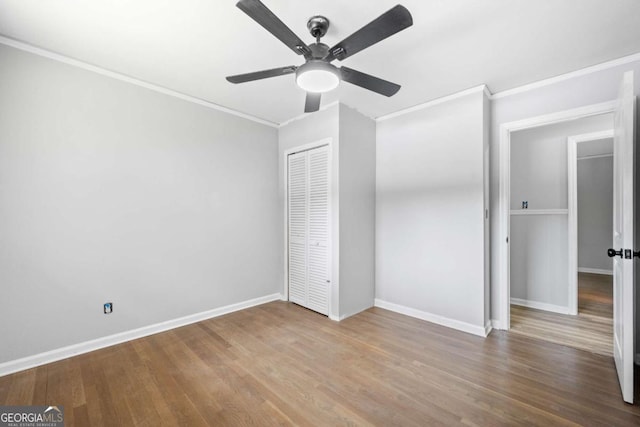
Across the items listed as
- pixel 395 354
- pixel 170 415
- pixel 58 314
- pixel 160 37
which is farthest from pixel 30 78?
pixel 395 354

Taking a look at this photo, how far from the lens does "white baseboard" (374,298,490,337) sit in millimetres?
2758

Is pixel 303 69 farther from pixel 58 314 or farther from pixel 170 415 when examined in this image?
pixel 58 314

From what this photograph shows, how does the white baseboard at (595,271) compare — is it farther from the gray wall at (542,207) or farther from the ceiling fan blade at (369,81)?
the ceiling fan blade at (369,81)

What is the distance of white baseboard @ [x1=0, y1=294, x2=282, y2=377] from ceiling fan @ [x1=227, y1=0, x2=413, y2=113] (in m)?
2.55

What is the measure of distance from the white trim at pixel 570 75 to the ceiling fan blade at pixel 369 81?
1.72m

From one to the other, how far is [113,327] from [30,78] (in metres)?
2.23

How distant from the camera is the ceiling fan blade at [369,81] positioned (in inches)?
71.3

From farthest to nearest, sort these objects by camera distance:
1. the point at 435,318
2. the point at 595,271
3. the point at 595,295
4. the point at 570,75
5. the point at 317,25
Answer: the point at 595,271
the point at 595,295
the point at 435,318
the point at 570,75
the point at 317,25

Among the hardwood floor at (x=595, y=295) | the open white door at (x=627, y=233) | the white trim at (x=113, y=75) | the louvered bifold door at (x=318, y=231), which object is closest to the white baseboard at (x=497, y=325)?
the open white door at (x=627, y=233)

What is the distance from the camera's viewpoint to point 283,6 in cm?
172

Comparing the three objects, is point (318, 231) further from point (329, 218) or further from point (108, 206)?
point (108, 206)

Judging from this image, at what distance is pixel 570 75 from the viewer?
8.18 ft

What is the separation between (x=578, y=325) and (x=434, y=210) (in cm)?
194

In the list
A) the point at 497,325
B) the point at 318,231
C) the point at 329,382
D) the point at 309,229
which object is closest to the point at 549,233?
the point at 497,325
